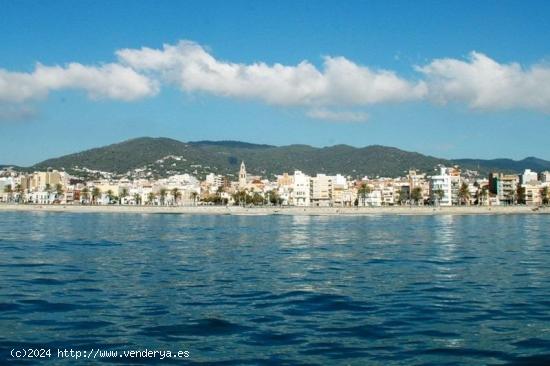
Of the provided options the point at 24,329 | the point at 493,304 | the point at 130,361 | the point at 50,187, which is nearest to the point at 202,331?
the point at 130,361

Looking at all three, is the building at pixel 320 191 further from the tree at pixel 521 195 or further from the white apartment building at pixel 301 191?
the tree at pixel 521 195

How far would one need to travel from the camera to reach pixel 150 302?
16.1 m

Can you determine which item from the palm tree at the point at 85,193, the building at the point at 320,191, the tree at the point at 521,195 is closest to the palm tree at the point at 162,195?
the palm tree at the point at 85,193

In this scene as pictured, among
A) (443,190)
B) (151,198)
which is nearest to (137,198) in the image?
(151,198)

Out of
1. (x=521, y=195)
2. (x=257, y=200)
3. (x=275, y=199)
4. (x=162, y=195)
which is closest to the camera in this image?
(x=521, y=195)

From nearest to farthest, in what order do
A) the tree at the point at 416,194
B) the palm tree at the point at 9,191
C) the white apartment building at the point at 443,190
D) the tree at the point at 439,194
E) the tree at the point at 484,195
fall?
1. the tree at the point at 439,194
2. the white apartment building at the point at 443,190
3. the tree at the point at 416,194
4. the tree at the point at 484,195
5. the palm tree at the point at 9,191

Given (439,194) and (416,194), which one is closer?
(439,194)

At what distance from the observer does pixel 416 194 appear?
147875 mm

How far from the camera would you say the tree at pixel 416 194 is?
14738 centimetres

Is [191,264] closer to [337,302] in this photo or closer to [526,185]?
[337,302]

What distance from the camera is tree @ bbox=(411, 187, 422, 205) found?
14738 cm

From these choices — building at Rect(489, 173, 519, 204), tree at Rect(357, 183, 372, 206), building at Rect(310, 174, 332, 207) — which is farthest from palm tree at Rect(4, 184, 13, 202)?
building at Rect(489, 173, 519, 204)

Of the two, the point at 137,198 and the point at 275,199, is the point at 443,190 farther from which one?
the point at 137,198

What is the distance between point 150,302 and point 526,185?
488 ft
